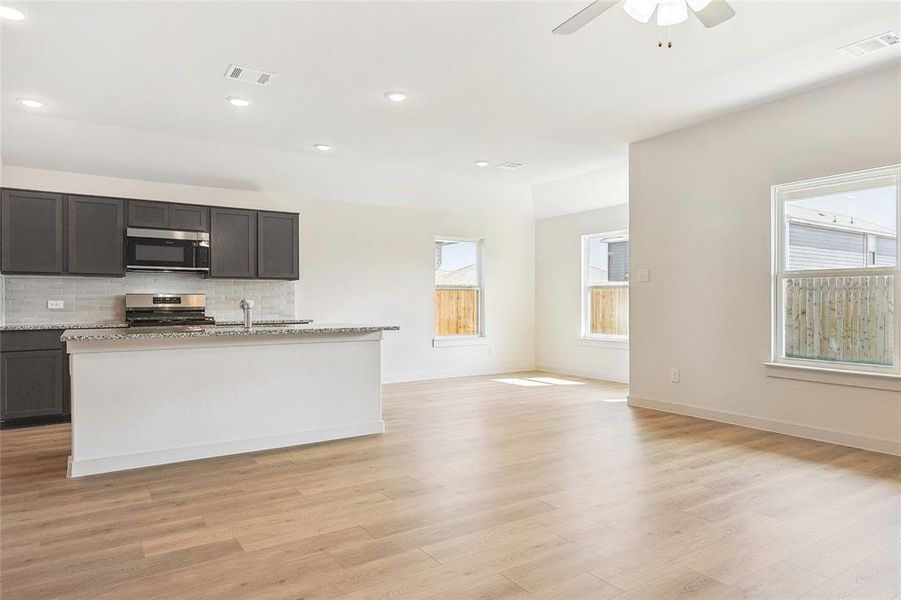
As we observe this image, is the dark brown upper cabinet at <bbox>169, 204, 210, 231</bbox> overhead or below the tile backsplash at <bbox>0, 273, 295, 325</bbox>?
overhead

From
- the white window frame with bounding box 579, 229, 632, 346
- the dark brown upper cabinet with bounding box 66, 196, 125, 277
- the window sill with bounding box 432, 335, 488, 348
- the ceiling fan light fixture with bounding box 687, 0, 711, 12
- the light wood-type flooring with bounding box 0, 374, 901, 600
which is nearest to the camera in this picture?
the light wood-type flooring with bounding box 0, 374, 901, 600

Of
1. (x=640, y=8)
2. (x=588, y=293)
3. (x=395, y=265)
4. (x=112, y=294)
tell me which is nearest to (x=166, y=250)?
(x=112, y=294)

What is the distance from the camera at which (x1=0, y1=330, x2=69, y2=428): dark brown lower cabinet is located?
495 centimetres

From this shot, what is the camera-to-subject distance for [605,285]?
783cm

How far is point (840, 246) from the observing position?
4387mm

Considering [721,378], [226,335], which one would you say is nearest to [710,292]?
[721,378]

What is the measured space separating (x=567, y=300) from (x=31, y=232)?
636 centimetres

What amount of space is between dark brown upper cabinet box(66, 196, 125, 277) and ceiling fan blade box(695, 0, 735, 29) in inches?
209

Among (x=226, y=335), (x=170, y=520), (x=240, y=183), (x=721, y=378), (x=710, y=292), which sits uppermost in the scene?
(x=240, y=183)

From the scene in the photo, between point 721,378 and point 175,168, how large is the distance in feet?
19.0

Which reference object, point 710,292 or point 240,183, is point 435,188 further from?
point 710,292

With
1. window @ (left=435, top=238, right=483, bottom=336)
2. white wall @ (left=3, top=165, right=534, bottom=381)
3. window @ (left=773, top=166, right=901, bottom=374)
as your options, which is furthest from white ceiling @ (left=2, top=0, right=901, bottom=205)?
window @ (left=435, top=238, right=483, bottom=336)

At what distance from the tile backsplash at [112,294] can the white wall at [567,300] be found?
385 centimetres

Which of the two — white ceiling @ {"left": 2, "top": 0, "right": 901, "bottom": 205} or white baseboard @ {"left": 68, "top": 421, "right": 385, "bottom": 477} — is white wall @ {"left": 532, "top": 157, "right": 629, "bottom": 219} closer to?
white ceiling @ {"left": 2, "top": 0, "right": 901, "bottom": 205}
